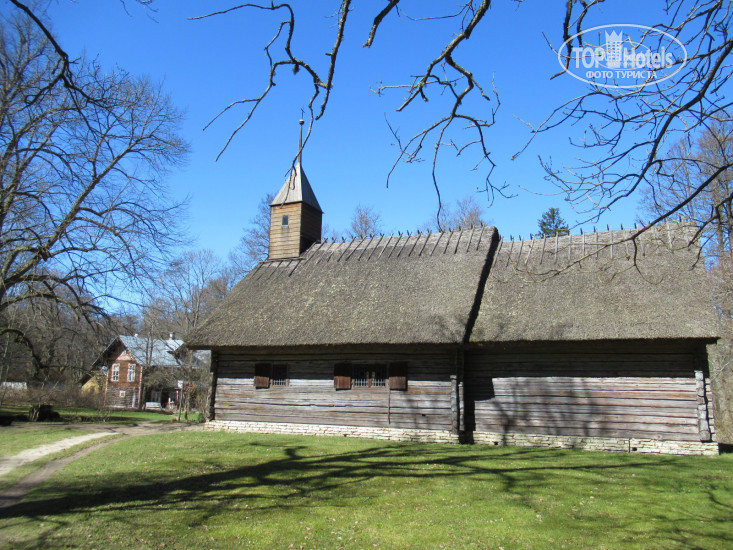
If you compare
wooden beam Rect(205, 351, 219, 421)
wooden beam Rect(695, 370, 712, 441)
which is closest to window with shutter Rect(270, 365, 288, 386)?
wooden beam Rect(205, 351, 219, 421)

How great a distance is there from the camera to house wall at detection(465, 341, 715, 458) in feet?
45.7

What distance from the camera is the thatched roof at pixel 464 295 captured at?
47.8 feet

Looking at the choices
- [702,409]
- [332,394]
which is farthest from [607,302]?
[332,394]

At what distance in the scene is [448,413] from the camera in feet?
52.7

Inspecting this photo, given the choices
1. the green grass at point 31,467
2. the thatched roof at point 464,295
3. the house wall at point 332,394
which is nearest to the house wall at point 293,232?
the thatched roof at point 464,295

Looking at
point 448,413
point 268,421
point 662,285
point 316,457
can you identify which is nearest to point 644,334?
point 662,285

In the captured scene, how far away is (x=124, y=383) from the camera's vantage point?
44969mm

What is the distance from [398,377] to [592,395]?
A: 567 centimetres

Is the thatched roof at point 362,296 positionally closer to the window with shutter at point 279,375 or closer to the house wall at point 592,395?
the window with shutter at point 279,375

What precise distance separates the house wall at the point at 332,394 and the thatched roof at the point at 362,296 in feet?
3.19

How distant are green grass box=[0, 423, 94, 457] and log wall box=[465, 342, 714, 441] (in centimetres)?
1297

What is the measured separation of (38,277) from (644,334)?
1861cm

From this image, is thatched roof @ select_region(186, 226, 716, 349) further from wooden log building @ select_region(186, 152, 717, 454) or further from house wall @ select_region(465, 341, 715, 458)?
house wall @ select_region(465, 341, 715, 458)

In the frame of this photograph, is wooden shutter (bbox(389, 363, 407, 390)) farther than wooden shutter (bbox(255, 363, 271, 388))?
No
